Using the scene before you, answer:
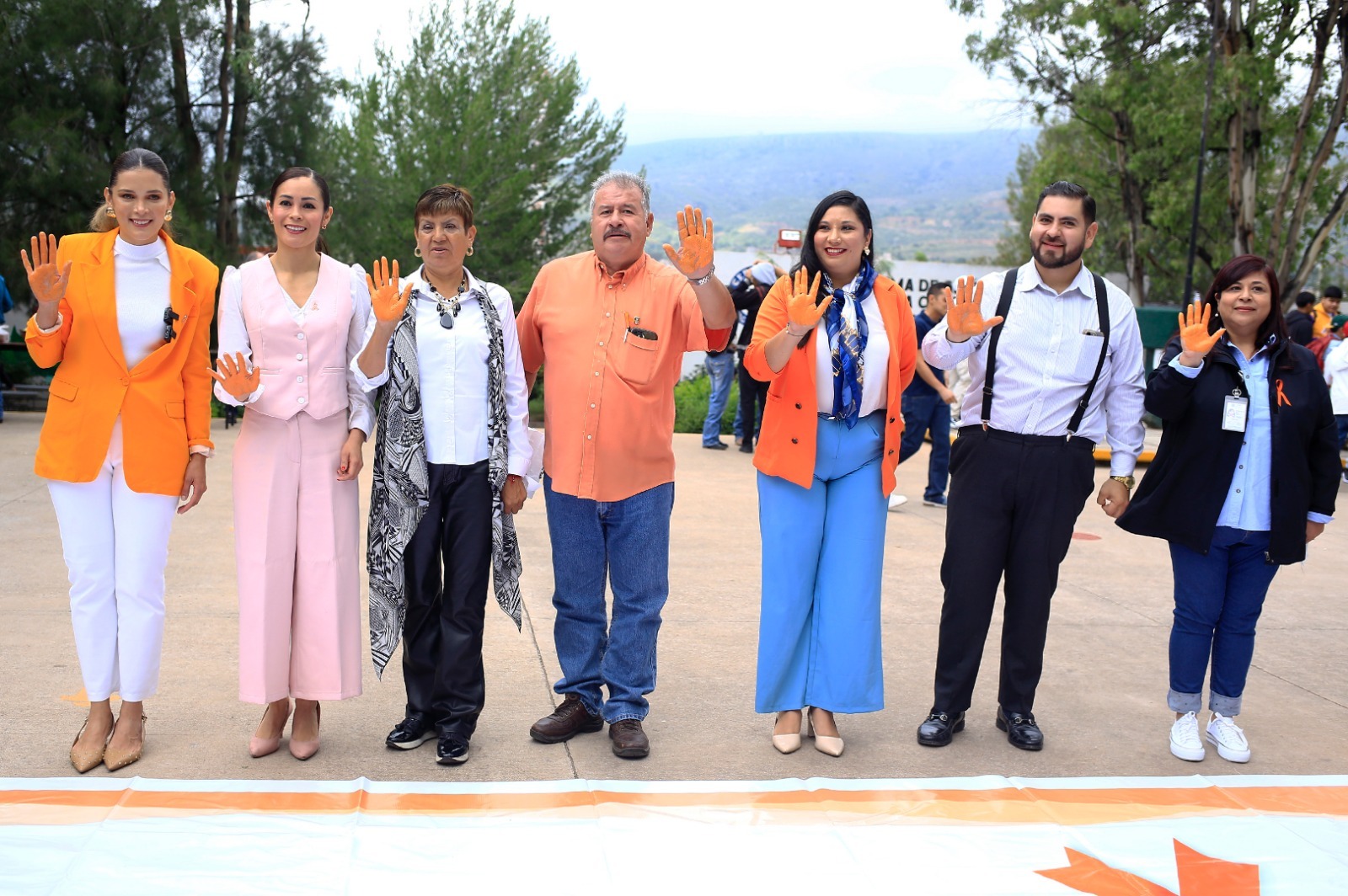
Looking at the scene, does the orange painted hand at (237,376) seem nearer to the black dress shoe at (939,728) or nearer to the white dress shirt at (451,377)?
the white dress shirt at (451,377)

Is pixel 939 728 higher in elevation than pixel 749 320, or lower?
lower

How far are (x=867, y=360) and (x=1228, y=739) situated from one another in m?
1.98

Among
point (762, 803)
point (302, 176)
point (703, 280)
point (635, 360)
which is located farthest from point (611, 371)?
point (762, 803)

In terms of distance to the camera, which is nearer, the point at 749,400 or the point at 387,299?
the point at 387,299

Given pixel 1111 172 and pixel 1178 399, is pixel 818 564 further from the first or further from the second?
pixel 1111 172

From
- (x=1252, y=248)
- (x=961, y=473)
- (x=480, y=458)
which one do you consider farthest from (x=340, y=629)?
(x=1252, y=248)

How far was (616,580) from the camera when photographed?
413cm

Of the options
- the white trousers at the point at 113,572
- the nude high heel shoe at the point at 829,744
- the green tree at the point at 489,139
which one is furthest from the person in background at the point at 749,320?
the green tree at the point at 489,139

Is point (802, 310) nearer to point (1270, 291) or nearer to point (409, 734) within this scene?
point (1270, 291)

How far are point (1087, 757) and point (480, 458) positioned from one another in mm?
2450

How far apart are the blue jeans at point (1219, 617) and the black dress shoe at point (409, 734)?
2.78 meters

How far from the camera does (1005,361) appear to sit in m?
4.21

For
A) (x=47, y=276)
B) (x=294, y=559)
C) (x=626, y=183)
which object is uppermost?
(x=626, y=183)

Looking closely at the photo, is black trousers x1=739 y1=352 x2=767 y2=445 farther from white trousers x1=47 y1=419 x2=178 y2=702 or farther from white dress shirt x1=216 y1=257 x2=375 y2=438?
white trousers x1=47 y1=419 x2=178 y2=702
